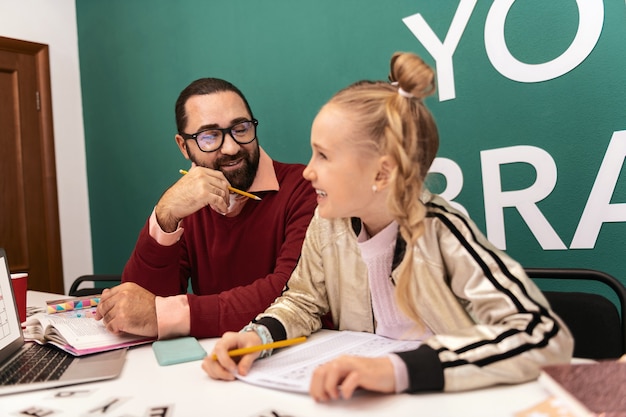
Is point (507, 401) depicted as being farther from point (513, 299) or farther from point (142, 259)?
point (142, 259)

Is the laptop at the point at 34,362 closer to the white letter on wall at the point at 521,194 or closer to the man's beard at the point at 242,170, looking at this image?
the man's beard at the point at 242,170

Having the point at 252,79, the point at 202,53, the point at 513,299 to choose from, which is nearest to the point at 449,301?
the point at 513,299

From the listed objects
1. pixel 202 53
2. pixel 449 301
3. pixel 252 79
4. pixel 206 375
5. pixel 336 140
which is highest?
pixel 202 53

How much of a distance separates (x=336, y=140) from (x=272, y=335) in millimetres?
369

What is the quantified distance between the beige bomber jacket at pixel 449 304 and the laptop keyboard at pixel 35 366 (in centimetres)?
37

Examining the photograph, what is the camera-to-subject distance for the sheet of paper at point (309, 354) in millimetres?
811

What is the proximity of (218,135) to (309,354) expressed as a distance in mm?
821

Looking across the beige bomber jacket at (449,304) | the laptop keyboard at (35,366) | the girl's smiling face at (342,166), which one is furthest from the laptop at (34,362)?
the girl's smiling face at (342,166)

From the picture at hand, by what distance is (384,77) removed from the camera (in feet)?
6.66

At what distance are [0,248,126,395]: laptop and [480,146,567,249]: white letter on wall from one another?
4.03 feet

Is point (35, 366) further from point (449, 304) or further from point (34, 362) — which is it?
point (449, 304)

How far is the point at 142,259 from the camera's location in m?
1.43

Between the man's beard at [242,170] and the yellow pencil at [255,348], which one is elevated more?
the man's beard at [242,170]

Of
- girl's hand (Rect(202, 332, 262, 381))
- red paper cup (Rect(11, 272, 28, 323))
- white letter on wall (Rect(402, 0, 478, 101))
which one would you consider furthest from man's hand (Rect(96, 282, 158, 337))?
white letter on wall (Rect(402, 0, 478, 101))
